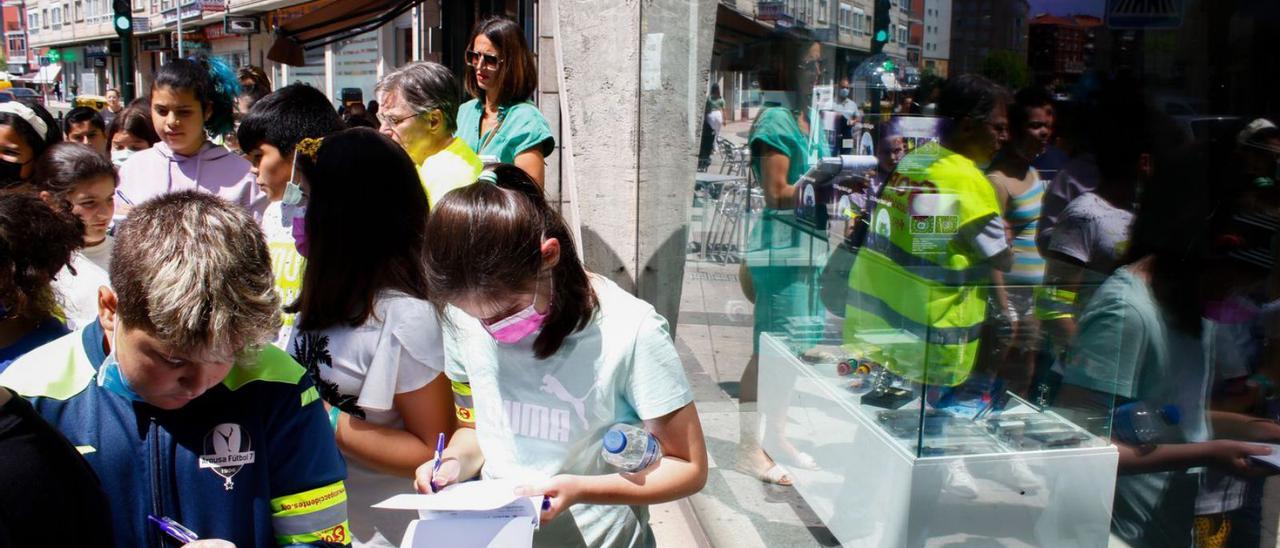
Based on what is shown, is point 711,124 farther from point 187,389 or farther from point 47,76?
point 47,76

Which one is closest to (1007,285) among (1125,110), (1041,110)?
(1041,110)

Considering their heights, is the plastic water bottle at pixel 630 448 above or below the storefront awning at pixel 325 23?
below

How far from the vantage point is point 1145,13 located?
14.4 ft

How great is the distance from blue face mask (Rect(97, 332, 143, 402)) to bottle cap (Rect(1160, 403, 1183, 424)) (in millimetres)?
3192

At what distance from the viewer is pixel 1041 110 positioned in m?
4.12

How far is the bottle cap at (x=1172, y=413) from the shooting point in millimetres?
3330

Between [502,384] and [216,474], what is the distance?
0.62 metres

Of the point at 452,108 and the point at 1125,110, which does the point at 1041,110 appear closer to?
the point at 1125,110

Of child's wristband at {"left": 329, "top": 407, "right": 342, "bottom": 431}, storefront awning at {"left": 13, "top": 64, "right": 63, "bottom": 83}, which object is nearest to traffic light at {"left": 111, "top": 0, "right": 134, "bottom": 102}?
child's wristband at {"left": 329, "top": 407, "right": 342, "bottom": 431}

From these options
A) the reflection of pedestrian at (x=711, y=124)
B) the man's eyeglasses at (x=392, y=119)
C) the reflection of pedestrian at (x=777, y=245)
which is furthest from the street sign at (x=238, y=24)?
the reflection of pedestrian at (x=777, y=245)

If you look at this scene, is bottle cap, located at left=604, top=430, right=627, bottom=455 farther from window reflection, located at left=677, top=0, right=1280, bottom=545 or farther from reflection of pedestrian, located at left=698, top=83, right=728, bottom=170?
reflection of pedestrian, located at left=698, top=83, right=728, bottom=170

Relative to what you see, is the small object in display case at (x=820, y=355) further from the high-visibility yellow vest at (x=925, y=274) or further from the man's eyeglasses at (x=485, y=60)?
the man's eyeglasses at (x=485, y=60)

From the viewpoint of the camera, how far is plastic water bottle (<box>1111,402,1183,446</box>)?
3197 mm

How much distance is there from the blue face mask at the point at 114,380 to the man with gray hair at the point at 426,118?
209cm
